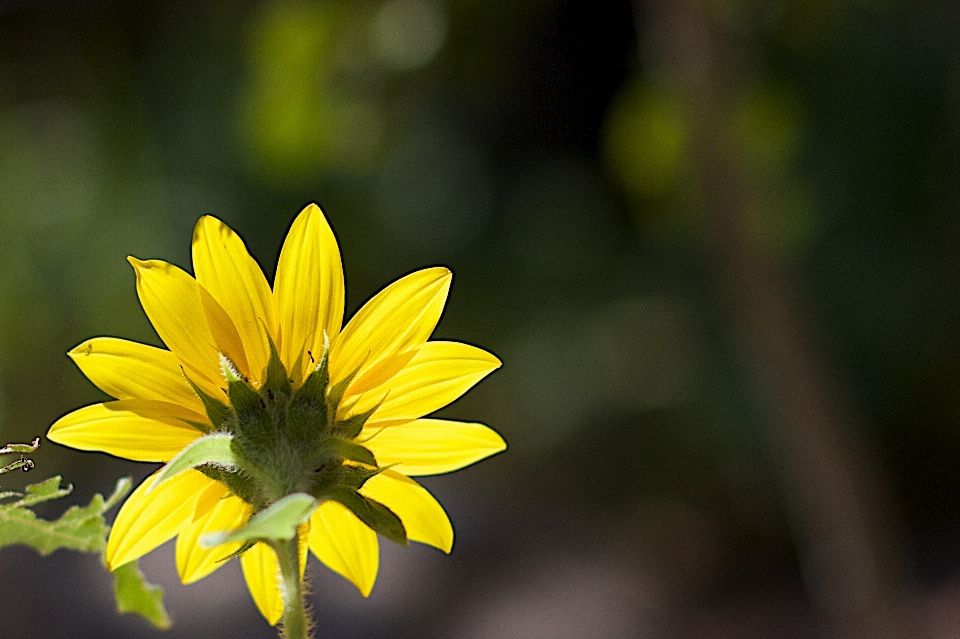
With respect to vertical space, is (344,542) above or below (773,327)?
above

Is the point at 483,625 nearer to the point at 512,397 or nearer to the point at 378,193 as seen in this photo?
the point at 512,397

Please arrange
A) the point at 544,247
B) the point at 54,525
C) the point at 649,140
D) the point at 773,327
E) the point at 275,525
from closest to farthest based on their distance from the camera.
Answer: the point at 275,525, the point at 54,525, the point at 773,327, the point at 649,140, the point at 544,247

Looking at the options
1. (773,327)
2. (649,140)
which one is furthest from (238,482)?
(649,140)

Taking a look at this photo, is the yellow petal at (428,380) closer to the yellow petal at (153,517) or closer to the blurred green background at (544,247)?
the yellow petal at (153,517)

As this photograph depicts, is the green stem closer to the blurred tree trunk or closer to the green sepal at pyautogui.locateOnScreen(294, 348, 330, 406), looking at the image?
the green sepal at pyautogui.locateOnScreen(294, 348, 330, 406)

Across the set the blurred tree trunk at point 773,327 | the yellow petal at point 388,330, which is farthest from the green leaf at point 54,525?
the blurred tree trunk at point 773,327

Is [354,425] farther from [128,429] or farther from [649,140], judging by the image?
[649,140]

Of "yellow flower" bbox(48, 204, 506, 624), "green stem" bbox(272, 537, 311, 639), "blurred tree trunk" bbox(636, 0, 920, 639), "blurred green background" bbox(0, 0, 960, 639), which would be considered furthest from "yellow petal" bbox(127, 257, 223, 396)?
"blurred green background" bbox(0, 0, 960, 639)
